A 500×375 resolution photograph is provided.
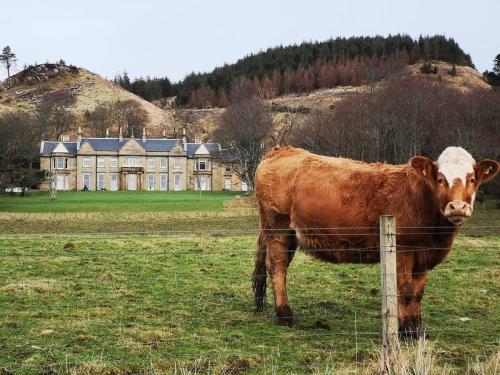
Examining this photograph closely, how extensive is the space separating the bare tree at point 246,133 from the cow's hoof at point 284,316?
200ft

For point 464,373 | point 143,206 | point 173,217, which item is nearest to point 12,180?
point 143,206

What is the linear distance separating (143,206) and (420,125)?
1157 inches

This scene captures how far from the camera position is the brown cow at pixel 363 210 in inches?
304

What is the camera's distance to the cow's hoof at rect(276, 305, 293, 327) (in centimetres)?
892

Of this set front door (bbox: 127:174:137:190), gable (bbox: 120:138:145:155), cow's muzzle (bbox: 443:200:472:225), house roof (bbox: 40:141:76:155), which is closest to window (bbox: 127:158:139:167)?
gable (bbox: 120:138:145:155)

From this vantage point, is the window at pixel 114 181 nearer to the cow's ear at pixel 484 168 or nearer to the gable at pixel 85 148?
the gable at pixel 85 148

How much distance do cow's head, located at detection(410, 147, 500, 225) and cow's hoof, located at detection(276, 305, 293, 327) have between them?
3.02m

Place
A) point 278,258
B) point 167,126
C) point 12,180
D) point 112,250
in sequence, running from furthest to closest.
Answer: point 167,126 → point 12,180 → point 112,250 → point 278,258

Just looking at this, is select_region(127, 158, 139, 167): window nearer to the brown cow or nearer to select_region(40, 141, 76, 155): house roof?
select_region(40, 141, 76, 155): house roof

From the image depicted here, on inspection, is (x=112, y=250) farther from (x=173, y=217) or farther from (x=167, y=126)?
(x=167, y=126)

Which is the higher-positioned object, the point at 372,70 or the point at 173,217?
the point at 372,70

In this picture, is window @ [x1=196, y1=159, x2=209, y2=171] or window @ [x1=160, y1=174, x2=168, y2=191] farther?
window @ [x1=196, y1=159, x2=209, y2=171]

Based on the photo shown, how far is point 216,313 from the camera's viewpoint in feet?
31.3

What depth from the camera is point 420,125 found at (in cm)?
5681
